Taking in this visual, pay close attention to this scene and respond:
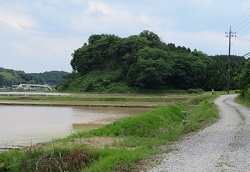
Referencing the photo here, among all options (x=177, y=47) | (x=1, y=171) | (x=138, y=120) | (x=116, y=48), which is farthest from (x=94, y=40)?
(x=1, y=171)

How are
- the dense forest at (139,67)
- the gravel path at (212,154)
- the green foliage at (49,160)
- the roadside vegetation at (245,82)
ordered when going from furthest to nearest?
the dense forest at (139,67) < the roadside vegetation at (245,82) < the green foliage at (49,160) < the gravel path at (212,154)

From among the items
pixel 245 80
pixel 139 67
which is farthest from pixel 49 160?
pixel 139 67

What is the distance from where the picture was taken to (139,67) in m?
81.2

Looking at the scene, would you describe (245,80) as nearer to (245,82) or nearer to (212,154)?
(245,82)

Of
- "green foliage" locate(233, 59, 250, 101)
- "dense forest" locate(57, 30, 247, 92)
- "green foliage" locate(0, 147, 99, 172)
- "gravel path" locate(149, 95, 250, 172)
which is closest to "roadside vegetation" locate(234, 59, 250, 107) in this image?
"green foliage" locate(233, 59, 250, 101)

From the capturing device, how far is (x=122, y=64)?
313 feet

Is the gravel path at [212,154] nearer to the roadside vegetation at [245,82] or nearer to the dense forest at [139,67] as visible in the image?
the roadside vegetation at [245,82]

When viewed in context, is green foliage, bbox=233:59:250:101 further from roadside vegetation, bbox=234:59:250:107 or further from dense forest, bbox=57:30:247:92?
dense forest, bbox=57:30:247:92

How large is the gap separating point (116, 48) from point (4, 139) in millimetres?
79092

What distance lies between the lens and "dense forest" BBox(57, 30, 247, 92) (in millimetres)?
80750

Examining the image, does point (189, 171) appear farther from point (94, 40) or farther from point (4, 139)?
point (94, 40)

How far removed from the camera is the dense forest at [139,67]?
80.8 metres

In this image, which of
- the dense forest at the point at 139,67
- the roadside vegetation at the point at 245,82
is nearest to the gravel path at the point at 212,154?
the roadside vegetation at the point at 245,82

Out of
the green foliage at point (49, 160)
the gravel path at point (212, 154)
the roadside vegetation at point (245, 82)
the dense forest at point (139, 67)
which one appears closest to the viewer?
the gravel path at point (212, 154)
